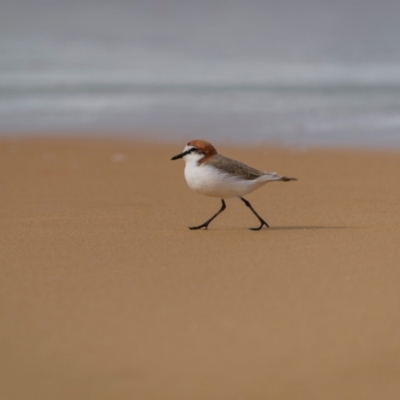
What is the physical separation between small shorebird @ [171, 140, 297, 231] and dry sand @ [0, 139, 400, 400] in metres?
0.29

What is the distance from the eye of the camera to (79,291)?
13.2ft

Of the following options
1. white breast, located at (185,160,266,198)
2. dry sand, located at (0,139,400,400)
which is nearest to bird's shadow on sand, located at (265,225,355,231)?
dry sand, located at (0,139,400,400)

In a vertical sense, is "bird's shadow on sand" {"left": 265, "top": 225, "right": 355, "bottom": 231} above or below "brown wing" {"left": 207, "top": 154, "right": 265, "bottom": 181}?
below

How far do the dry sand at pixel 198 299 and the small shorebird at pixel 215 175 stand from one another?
29 cm

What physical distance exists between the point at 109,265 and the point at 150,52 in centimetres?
2902

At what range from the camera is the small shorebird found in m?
5.72

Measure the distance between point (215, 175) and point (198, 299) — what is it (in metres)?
1.93

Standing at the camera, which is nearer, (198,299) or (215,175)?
(198,299)

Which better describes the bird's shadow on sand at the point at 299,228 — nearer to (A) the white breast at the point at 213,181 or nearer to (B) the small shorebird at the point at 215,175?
(B) the small shorebird at the point at 215,175

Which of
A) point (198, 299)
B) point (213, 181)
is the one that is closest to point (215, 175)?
point (213, 181)

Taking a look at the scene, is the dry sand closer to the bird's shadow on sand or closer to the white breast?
the bird's shadow on sand

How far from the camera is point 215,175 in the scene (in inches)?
225

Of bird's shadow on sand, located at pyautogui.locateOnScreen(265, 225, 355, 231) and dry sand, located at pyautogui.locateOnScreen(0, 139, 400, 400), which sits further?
bird's shadow on sand, located at pyautogui.locateOnScreen(265, 225, 355, 231)

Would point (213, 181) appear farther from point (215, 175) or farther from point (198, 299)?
point (198, 299)
